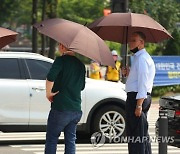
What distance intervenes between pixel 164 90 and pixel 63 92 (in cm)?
1625

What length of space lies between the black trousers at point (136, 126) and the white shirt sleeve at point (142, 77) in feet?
0.50

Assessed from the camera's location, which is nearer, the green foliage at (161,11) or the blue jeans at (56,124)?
the blue jeans at (56,124)

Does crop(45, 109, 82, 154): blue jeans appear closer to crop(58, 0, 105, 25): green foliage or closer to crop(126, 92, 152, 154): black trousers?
crop(126, 92, 152, 154): black trousers

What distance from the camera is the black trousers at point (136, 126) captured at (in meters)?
8.02

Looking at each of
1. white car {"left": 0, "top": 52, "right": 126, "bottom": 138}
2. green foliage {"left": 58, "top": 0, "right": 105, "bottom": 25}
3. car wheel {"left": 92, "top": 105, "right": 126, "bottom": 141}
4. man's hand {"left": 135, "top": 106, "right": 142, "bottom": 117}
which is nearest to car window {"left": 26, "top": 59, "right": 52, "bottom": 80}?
white car {"left": 0, "top": 52, "right": 126, "bottom": 138}

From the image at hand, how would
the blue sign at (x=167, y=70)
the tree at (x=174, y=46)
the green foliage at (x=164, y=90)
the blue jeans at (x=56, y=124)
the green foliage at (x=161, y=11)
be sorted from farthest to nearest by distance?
1. the green foliage at (x=161, y=11)
2. the tree at (x=174, y=46)
3. the green foliage at (x=164, y=90)
4. the blue sign at (x=167, y=70)
5. the blue jeans at (x=56, y=124)

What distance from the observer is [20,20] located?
266 feet

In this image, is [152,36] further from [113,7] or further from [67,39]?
[113,7]

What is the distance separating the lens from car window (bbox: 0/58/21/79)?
1167 cm

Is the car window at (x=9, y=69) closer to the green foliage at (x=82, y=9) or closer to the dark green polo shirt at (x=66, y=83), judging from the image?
the dark green polo shirt at (x=66, y=83)

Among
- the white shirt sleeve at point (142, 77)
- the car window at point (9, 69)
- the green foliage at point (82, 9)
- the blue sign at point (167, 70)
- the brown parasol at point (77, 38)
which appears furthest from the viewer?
the green foliage at point (82, 9)

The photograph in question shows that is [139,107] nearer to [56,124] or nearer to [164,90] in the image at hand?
[56,124]

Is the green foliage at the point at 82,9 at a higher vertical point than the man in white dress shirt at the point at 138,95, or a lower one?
higher

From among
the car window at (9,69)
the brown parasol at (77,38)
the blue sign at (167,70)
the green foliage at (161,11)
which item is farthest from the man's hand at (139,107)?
the green foliage at (161,11)
